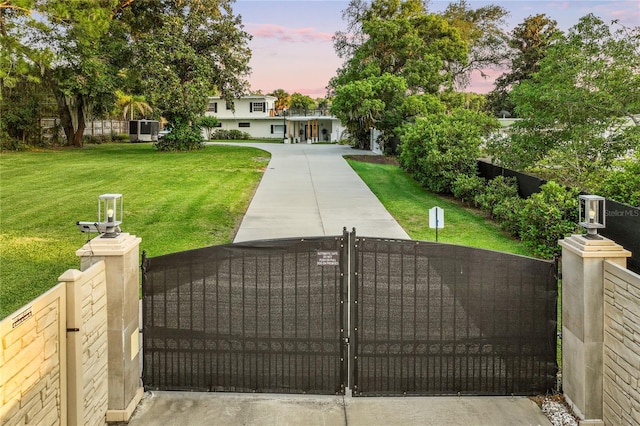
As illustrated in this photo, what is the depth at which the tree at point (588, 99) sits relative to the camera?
11.9 metres

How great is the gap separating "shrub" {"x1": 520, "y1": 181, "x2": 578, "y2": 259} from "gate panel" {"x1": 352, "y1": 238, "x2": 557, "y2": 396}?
498 cm

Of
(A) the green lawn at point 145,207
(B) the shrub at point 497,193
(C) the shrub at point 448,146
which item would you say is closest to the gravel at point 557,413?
(A) the green lawn at point 145,207

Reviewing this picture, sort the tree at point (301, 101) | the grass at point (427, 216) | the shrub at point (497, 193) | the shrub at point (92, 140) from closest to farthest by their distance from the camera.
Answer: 1. the grass at point (427, 216)
2. the shrub at point (497, 193)
3. the shrub at point (92, 140)
4. the tree at point (301, 101)

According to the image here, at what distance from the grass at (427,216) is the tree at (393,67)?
7.15m

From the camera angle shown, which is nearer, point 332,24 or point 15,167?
point 15,167

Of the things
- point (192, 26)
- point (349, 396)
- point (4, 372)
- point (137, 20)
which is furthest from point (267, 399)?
point (137, 20)

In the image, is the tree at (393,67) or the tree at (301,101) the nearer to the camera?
the tree at (393,67)

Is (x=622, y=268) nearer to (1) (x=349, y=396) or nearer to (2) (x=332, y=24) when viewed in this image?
(1) (x=349, y=396)

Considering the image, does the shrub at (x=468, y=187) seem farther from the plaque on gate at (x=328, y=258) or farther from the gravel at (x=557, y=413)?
the plaque on gate at (x=328, y=258)

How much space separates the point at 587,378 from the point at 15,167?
22333 mm

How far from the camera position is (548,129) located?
13766 millimetres

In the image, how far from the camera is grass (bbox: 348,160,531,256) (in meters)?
10.6

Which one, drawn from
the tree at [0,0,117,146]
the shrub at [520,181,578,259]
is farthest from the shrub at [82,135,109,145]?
the shrub at [520,181,578,259]

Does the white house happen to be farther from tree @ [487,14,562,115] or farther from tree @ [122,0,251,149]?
tree @ [122,0,251,149]
